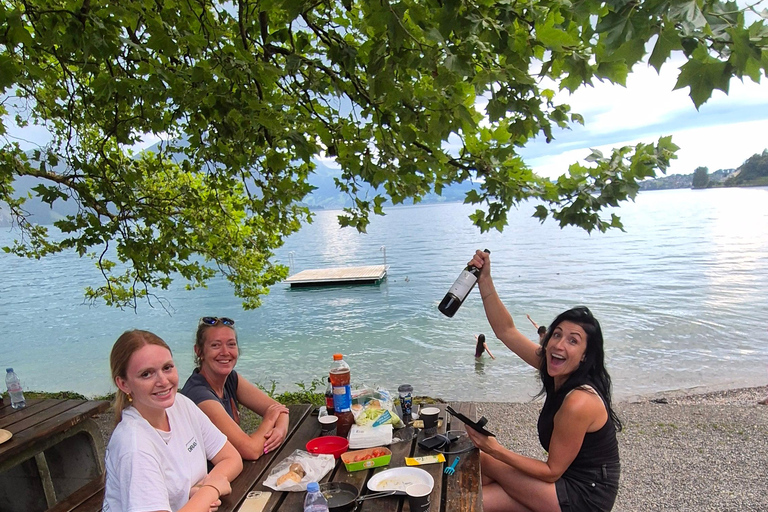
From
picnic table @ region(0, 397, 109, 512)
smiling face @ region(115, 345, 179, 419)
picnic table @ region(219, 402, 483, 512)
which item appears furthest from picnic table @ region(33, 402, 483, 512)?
picnic table @ region(0, 397, 109, 512)

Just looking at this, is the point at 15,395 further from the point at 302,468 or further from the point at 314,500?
the point at 314,500

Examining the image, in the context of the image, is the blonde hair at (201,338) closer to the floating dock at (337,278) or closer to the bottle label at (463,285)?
the bottle label at (463,285)

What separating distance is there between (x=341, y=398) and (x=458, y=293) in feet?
3.24

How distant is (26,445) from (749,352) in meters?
16.7

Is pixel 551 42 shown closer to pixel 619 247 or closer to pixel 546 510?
pixel 546 510

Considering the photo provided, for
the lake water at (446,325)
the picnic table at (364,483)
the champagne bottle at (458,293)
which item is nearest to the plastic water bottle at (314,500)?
the picnic table at (364,483)

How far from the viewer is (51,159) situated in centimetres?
573

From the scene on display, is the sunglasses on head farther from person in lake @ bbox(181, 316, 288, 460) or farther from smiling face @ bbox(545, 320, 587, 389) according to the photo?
smiling face @ bbox(545, 320, 587, 389)

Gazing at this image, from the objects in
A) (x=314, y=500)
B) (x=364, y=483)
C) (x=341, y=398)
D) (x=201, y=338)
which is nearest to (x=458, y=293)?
(x=341, y=398)

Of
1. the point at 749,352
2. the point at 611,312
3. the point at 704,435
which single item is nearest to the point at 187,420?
the point at 704,435

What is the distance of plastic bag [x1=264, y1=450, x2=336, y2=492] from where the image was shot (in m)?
2.32

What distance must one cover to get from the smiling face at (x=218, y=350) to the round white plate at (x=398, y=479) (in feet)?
4.00

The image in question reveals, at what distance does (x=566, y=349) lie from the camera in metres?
2.78

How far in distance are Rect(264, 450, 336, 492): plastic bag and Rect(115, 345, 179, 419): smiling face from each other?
2.14 feet
